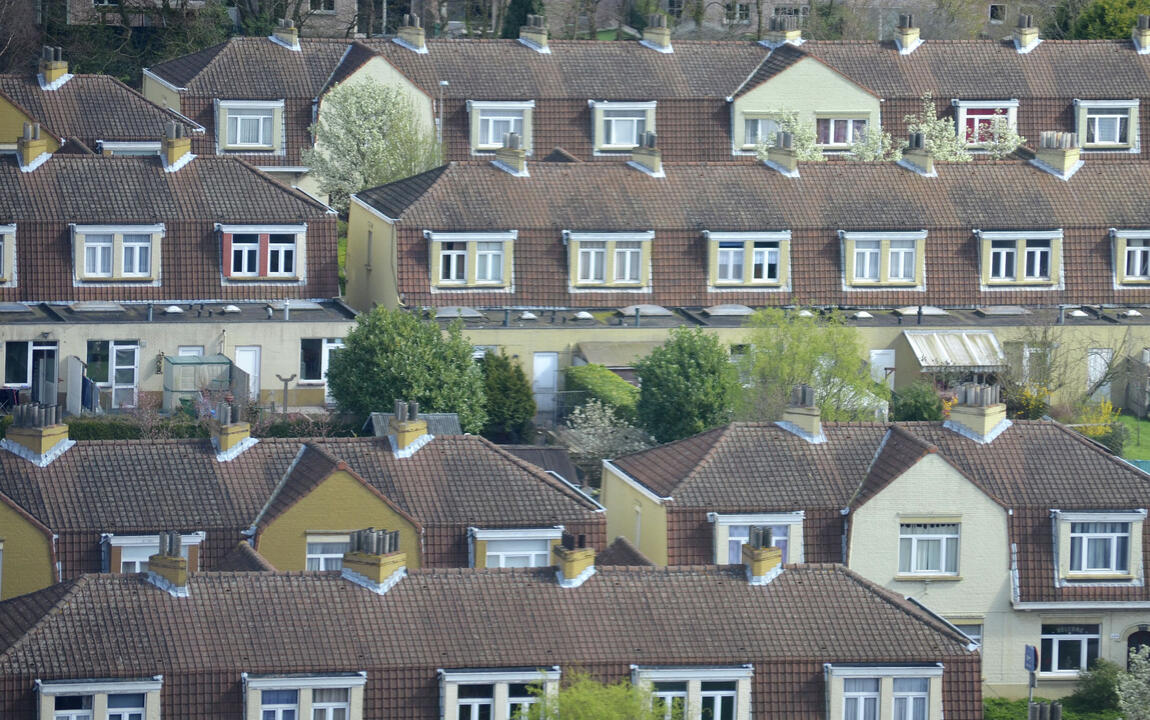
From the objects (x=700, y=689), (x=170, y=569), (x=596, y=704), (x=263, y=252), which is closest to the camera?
(x=596, y=704)

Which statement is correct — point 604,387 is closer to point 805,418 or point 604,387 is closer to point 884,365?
point 884,365

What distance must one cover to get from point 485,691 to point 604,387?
29.6 metres

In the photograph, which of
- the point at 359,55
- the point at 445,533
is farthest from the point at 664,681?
the point at 359,55

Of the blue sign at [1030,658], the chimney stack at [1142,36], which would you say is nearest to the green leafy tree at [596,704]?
the blue sign at [1030,658]

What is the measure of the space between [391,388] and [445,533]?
1445 cm

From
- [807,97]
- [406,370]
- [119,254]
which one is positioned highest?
[807,97]

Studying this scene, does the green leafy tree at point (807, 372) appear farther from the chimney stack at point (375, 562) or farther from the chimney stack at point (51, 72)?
the chimney stack at point (51, 72)

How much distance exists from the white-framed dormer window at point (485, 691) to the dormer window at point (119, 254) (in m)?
36.2

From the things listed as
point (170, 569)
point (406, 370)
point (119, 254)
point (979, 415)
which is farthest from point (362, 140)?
point (170, 569)

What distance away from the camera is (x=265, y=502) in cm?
8562

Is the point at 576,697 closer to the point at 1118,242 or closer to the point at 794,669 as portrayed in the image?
the point at 794,669

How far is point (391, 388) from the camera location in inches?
3920

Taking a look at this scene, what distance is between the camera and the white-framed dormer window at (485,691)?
7394 centimetres

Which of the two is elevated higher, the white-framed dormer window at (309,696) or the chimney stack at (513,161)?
the chimney stack at (513,161)
